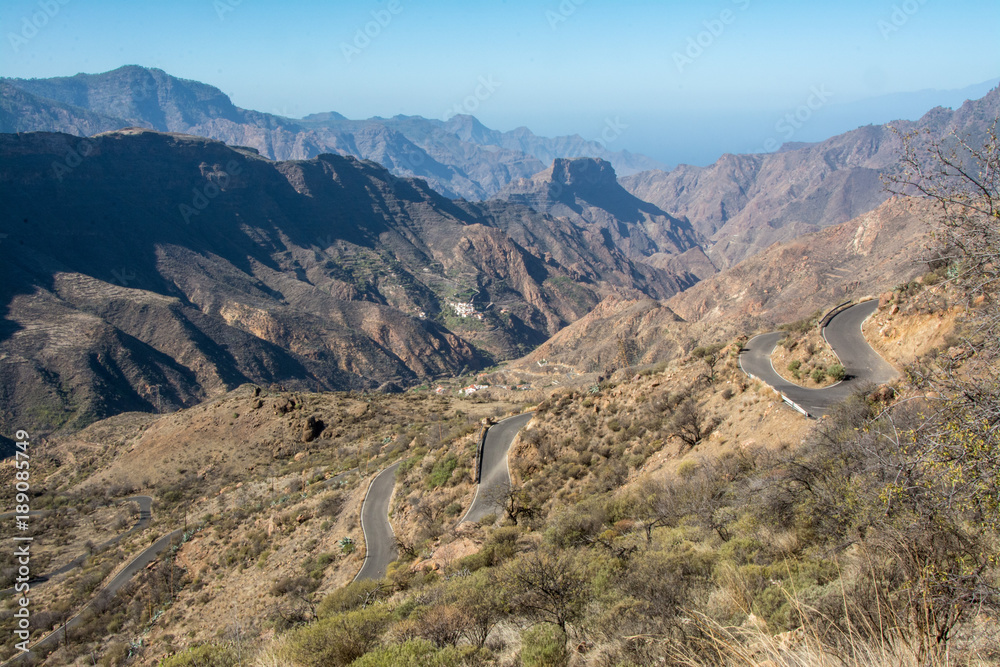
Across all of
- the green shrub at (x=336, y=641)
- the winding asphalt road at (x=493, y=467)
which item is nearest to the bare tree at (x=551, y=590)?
the green shrub at (x=336, y=641)

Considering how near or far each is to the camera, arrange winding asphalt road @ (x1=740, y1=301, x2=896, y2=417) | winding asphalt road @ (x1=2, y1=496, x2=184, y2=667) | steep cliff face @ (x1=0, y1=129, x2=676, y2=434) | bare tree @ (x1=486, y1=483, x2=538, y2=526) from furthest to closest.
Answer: steep cliff face @ (x1=0, y1=129, x2=676, y2=434) < winding asphalt road @ (x1=2, y1=496, x2=184, y2=667) < bare tree @ (x1=486, y1=483, x2=538, y2=526) < winding asphalt road @ (x1=740, y1=301, x2=896, y2=417)

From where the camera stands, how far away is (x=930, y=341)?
1574 centimetres

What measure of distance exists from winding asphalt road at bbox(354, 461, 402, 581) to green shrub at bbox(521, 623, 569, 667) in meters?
11.2

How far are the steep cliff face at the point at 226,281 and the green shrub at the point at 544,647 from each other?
77.0 meters

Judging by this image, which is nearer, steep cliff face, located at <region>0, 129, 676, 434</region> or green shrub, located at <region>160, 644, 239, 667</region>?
green shrub, located at <region>160, 644, 239, 667</region>

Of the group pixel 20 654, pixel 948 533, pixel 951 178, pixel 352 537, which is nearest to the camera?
pixel 948 533

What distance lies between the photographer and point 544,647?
251 inches

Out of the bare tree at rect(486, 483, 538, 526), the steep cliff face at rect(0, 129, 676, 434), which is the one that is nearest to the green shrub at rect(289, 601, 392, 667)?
the bare tree at rect(486, 483, 538, 526)

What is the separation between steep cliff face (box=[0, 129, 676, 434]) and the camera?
74.2m

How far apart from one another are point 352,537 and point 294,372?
79500 mm

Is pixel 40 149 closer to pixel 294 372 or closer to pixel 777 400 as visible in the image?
pixel 294 372

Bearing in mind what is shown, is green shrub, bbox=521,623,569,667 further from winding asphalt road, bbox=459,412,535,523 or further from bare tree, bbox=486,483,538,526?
winding asphalt road, bbox=459,412,535,523

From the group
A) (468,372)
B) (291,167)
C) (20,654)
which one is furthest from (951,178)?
(291,167)

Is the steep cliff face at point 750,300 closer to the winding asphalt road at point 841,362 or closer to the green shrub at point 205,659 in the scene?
Result: the winding asphalt road at point 841,362
